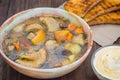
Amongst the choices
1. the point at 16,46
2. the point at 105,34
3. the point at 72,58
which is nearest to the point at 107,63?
the point at 72,58

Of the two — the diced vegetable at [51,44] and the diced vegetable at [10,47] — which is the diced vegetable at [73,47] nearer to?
the diced vegetable at [51,44]

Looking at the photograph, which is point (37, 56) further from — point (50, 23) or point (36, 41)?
point (50, 23)

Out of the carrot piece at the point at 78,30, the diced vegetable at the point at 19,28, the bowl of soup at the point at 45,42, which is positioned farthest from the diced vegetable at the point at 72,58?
the diced vegetable at the point at 19,28

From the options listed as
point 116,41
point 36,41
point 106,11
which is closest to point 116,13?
point 106,11

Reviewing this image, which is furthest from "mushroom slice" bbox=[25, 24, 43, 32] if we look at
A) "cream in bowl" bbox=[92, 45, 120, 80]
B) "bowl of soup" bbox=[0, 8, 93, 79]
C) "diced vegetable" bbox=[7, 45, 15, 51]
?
"cream in bowl" bbox=[92, 45, 120, 80]

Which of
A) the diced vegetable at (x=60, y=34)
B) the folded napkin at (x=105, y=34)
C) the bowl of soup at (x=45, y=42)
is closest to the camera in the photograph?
the bowl of soup at (x=45, y=42)

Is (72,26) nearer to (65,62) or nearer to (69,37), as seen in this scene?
(69,37)
